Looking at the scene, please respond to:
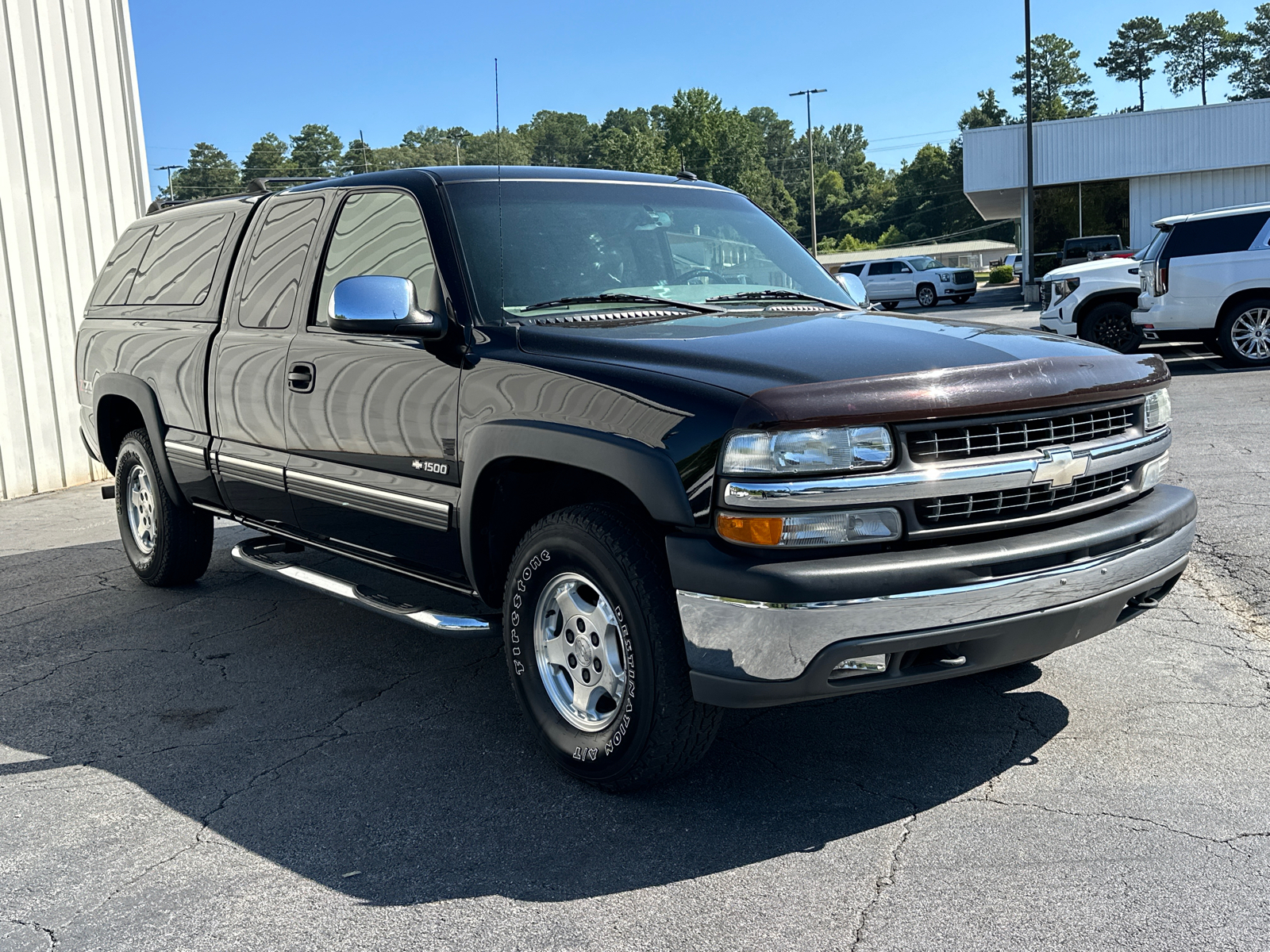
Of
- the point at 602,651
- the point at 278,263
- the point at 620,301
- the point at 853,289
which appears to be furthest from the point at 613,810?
the point at 278,263

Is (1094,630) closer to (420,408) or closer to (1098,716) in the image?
(1098,716)

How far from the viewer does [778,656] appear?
3.04m

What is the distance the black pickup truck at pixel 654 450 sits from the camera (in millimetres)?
3070

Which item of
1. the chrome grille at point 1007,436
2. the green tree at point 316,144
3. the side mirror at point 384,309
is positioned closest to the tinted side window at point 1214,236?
the chrome grille at point 1007,436

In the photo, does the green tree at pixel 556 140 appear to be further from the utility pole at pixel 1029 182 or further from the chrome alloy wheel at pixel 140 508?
the utility pole at pixel 1029 182

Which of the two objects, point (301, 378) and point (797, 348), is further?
point (301, 378)

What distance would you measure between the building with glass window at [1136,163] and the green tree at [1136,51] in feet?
313

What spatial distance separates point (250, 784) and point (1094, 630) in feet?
8.67

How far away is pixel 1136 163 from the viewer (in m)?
36.2

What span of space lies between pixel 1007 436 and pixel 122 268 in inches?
200

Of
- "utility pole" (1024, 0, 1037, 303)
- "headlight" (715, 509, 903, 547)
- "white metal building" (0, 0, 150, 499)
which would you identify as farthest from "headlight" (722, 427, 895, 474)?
"utility pole" (1024, 0, 1037, 303)

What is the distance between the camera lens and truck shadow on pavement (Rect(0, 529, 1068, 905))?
3.24m

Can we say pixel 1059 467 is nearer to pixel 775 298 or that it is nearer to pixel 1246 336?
pixel 775 298

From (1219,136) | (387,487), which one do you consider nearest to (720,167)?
(1219,136)
